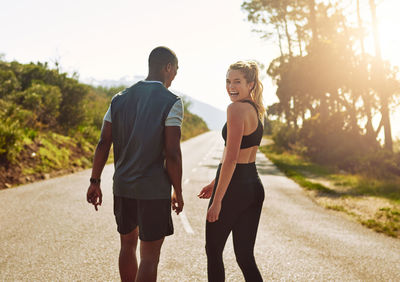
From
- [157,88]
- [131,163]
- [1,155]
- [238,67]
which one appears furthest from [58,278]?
[1,155]

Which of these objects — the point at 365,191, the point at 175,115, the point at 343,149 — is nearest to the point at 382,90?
the point at 343,149

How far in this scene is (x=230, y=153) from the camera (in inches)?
102

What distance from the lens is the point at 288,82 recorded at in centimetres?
2544

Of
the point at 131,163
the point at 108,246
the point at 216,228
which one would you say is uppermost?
the point at 131,163

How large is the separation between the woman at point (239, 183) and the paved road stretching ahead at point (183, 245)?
5.45ft

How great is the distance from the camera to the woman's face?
2684mm

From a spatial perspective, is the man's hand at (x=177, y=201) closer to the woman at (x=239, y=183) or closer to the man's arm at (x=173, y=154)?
the man's arm at (x=173, y=154)

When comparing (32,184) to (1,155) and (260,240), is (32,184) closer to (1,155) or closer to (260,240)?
(1,155)

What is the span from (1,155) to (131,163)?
10.2 metres

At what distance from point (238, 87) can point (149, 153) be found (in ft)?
2.60

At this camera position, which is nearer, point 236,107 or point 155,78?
point 236,107

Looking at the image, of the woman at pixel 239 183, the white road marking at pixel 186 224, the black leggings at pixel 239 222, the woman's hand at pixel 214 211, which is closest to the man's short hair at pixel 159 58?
the woman at pixel 239 183

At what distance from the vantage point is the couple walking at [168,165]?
2.65m

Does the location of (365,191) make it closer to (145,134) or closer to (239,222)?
(239,222)
